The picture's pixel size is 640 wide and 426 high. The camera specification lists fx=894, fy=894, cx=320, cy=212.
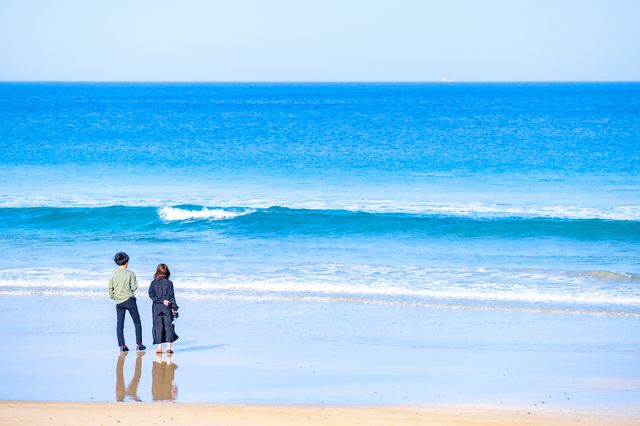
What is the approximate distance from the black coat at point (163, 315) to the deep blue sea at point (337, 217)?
14.0 feet

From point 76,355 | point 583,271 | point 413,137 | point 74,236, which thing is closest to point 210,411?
point 76,355

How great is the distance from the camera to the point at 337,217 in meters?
26.2

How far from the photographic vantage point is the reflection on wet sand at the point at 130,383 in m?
10.2

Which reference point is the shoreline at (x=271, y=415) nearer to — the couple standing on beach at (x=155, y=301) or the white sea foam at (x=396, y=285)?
the couple standing on beach at (x=155, y=301)

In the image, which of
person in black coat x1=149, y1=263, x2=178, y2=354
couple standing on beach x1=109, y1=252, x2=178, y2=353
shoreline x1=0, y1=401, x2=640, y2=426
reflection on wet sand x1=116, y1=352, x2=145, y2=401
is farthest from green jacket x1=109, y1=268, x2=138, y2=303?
shoreline x1=0, y1=401, x2=640, y2=426

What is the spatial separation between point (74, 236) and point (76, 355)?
41.3ft

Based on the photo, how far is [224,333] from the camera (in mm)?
13438

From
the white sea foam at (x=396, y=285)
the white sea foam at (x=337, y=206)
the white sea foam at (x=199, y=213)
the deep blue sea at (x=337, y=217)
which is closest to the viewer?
the white sea foam at (x=396, y=285)

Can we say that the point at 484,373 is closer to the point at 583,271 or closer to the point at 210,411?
the point at 210,411

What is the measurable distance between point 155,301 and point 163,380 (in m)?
1.53

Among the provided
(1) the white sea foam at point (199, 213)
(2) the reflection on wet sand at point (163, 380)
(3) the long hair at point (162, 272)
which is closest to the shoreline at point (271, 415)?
(2) the reflection on wet sand at point (163, 380)

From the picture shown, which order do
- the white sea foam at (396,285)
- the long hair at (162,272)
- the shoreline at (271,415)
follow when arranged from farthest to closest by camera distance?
the white sea foam at (396,285) → the long hair at (162,272) → the shoreline at (271,415)

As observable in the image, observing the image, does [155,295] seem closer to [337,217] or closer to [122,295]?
[122,295]

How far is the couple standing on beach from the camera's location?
→ 12.0 meters
